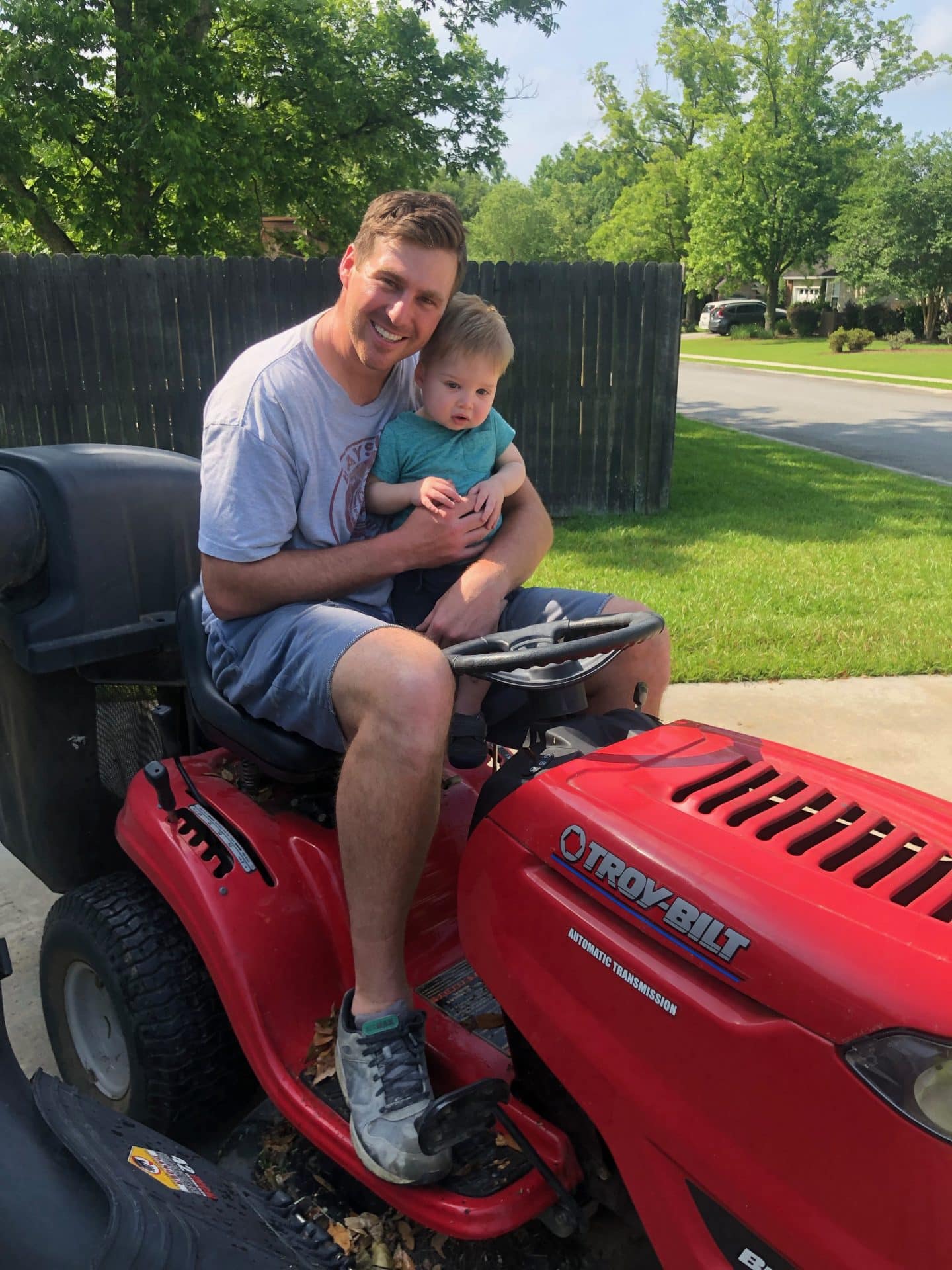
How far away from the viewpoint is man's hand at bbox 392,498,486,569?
82.0 inches

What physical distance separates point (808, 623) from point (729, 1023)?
13.9 ft

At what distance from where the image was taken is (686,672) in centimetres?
457

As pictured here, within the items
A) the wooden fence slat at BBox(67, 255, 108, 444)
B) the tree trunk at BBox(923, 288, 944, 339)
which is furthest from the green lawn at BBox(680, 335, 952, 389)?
the wooden fence slat at BBox(67, 255, 108, 444)

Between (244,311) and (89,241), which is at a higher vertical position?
(89,241)

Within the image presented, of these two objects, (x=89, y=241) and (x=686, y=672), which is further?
(x=89, y=241)

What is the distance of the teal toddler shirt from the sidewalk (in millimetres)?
1674

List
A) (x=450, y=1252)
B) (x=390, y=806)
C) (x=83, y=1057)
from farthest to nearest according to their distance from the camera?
(x=83, y=1057) < (x=450, y=1252) < (x=390, y=806)

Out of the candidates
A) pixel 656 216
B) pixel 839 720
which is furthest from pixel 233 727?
pixel 656 216

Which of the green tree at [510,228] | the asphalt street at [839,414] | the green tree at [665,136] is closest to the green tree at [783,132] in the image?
the green tree at [665,136]

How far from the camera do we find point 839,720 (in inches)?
164

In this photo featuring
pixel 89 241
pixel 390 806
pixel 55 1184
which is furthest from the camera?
pixel 89 241

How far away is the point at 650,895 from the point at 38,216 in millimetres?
11027

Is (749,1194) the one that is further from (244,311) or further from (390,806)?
(244,311)

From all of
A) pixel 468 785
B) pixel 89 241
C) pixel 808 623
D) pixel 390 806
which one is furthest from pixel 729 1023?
pixel 89 241
